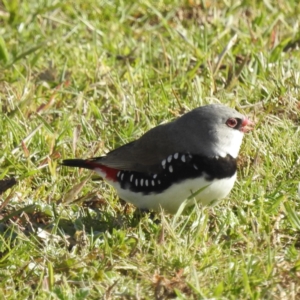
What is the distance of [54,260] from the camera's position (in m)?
5.29

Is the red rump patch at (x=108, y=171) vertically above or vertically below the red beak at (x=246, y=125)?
below

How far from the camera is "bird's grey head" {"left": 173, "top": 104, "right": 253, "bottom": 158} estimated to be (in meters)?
5.74

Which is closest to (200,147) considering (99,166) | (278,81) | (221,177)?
(221,177)

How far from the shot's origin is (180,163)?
567 cm

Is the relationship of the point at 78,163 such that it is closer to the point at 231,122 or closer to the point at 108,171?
the point at 108,171

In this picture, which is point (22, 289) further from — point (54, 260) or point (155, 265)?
point (155, 265)

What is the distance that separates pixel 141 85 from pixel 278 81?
1.33 metres

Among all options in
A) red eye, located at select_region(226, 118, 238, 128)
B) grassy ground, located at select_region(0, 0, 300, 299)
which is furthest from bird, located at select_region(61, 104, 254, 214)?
grassy ground, located at select_region(0, 0, 300, 299)

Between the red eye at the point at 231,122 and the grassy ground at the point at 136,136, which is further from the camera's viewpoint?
the red eye at the point at 231,122

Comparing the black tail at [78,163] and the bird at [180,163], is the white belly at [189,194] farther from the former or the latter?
the black tail at [78,163]

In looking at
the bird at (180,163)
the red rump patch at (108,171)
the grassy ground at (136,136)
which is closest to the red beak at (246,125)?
the bird at (180,163)

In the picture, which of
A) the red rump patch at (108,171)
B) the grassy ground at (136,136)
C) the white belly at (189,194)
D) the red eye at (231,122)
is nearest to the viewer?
the grassy ground at (136,136)

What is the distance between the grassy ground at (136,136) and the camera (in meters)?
5.06

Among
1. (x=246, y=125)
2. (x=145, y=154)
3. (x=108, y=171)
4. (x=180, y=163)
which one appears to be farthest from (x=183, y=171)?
(x=108, y=171)
